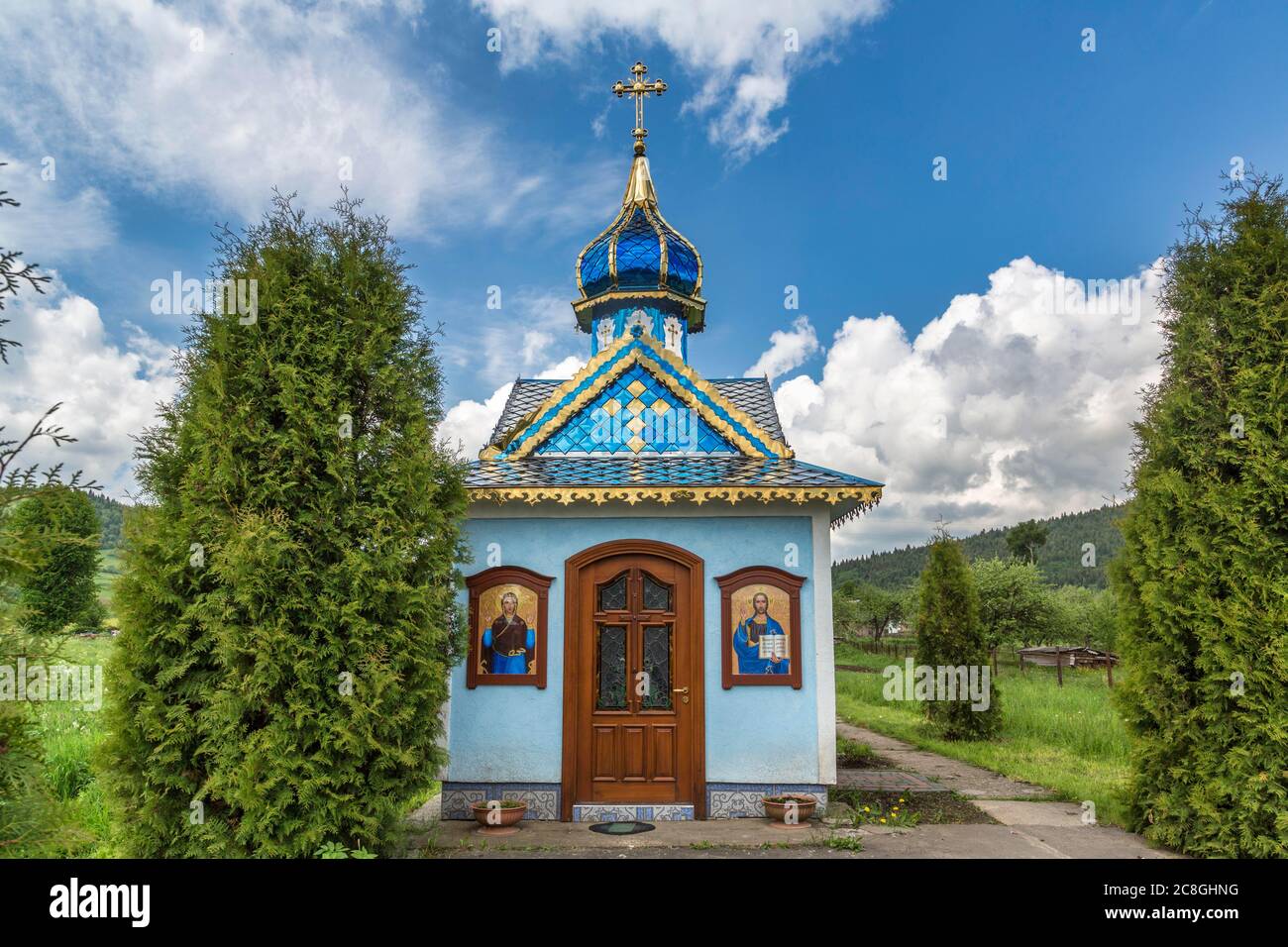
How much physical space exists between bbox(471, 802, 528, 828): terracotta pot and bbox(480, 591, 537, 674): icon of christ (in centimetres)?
122

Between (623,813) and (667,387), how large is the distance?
4544 millimetres

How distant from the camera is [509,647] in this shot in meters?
7.99

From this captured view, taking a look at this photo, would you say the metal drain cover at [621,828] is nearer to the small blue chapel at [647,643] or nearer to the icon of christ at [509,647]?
the small blue chapel at [647,643]

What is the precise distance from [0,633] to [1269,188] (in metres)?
9.56

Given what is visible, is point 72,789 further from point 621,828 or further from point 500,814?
point 621,828

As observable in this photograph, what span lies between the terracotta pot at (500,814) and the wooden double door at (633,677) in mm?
514

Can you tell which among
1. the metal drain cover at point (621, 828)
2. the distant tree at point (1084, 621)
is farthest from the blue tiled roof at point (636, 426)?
the distant tree at point (1084, 621)

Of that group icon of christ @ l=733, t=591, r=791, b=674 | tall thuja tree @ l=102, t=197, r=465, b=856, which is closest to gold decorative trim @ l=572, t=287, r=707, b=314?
icon of christ @ l=733, t=591, r=791, b=674

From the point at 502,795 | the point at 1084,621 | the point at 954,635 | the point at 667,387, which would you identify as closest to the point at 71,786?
the point at 502,795

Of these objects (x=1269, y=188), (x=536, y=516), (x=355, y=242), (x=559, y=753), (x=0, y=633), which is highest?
(x=1269, y=188)

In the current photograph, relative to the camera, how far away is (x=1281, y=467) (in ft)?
20.6

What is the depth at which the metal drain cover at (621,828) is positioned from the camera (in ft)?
24.3
